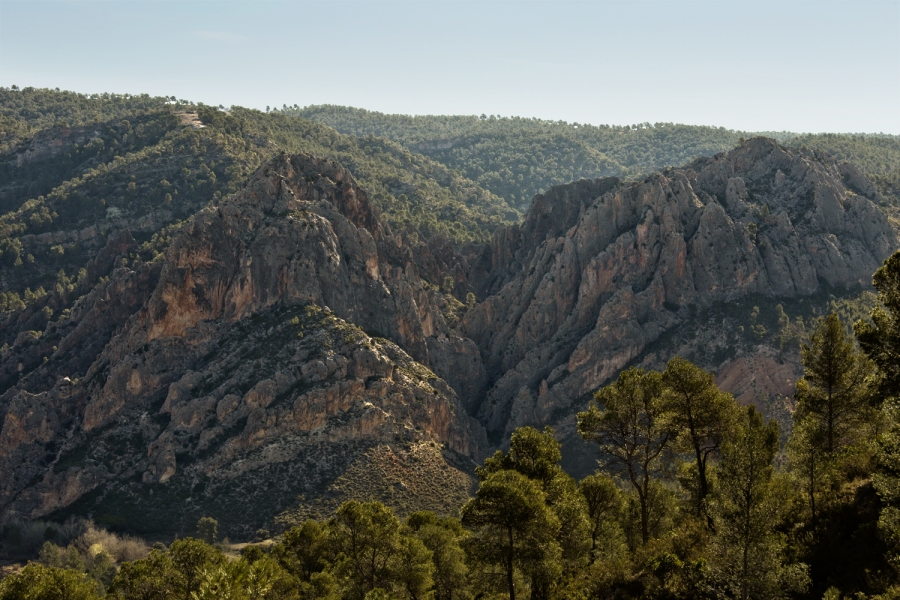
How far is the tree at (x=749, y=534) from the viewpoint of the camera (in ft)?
120

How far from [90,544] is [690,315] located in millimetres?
94308

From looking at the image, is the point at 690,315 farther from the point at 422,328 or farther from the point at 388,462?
the point at 388,462

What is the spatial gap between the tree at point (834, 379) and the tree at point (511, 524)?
733 inches

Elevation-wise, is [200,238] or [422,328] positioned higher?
[200,238]

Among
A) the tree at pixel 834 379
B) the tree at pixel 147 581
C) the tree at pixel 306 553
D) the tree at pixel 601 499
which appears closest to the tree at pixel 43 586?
the tree at pixel 147 581

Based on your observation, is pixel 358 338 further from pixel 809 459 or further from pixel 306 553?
pixel 809 459

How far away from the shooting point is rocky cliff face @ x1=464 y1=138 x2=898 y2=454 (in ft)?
438

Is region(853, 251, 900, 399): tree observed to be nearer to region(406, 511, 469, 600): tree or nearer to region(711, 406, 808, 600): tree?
region(711, 406, 808, 600): tree

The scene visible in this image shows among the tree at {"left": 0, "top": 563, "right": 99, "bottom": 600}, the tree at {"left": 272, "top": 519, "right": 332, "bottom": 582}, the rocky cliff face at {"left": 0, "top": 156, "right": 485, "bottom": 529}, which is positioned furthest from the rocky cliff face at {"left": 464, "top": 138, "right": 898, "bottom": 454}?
the tree at {"left": 0, "top": 563, "right": 99, "bottom": 600}

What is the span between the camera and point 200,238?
12850cm

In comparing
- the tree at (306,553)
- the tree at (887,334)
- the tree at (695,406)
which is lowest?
the tree at (306,553)

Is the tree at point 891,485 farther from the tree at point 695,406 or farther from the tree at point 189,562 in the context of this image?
the tree at point 189,562

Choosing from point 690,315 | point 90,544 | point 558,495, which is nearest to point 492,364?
point 690,315

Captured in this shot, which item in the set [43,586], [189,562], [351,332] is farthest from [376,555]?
[351,332]
